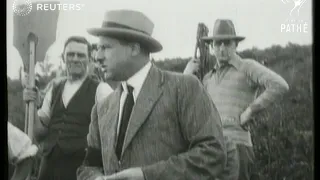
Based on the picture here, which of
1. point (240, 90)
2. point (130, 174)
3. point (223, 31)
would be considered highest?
point (223, 31)

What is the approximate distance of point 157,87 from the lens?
229 cm

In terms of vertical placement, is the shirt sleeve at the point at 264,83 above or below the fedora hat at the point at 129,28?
below

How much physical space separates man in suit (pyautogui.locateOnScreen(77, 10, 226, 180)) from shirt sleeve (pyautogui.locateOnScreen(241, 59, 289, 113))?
227 mm

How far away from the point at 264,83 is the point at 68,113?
38.0 inches

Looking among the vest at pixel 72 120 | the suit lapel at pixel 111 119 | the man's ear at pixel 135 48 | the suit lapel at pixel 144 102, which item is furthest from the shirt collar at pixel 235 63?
the vest at pixel 72 120

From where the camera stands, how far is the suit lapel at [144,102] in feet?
7.44

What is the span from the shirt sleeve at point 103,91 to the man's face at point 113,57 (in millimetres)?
43

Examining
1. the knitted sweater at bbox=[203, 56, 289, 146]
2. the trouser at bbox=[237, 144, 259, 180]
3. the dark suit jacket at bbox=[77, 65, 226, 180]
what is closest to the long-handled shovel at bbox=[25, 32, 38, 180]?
the dark suit jacket at bbox=[77, 65, 226, 180]

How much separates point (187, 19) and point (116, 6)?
1.17ft

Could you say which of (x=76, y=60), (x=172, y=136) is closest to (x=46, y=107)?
(x=76, y=60)

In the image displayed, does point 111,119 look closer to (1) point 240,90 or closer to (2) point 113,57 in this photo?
(2) point 113,57

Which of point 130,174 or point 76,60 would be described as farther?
point 76,60

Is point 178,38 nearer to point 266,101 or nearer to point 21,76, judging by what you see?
point 266,101

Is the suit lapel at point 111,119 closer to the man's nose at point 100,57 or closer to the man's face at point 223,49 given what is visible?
the man's nose at point 100,57
